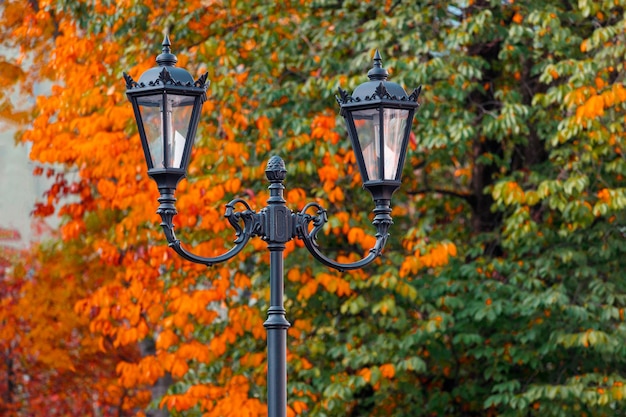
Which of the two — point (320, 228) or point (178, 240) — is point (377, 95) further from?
point (178, 240)

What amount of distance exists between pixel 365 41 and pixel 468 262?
2.96 meters

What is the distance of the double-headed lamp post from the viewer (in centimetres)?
612

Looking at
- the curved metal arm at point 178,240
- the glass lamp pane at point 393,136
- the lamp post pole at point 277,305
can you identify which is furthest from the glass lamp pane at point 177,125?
the glass lamp pane at point 393,136

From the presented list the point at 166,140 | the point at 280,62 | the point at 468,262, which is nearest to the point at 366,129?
the point at 166,140

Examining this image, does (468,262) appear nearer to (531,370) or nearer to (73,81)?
(531,370)

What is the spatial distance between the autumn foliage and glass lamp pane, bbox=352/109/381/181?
5697 mm

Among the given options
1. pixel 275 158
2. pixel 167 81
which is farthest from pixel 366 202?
pixel 167 81

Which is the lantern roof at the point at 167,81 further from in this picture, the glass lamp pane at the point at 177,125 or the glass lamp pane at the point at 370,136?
the glass lamp pane at the point at 370,136

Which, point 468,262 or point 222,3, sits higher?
point 222,3

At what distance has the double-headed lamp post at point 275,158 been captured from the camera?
6.12 metres

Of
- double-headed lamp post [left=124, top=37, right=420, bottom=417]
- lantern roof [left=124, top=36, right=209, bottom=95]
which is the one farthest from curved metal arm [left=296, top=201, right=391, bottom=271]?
lantern roof [left=124, top=36, right=209, bottom=95]

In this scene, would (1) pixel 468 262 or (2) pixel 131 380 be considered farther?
(1) pixel 468 262

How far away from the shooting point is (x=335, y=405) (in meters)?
12.3

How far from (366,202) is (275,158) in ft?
22.6
